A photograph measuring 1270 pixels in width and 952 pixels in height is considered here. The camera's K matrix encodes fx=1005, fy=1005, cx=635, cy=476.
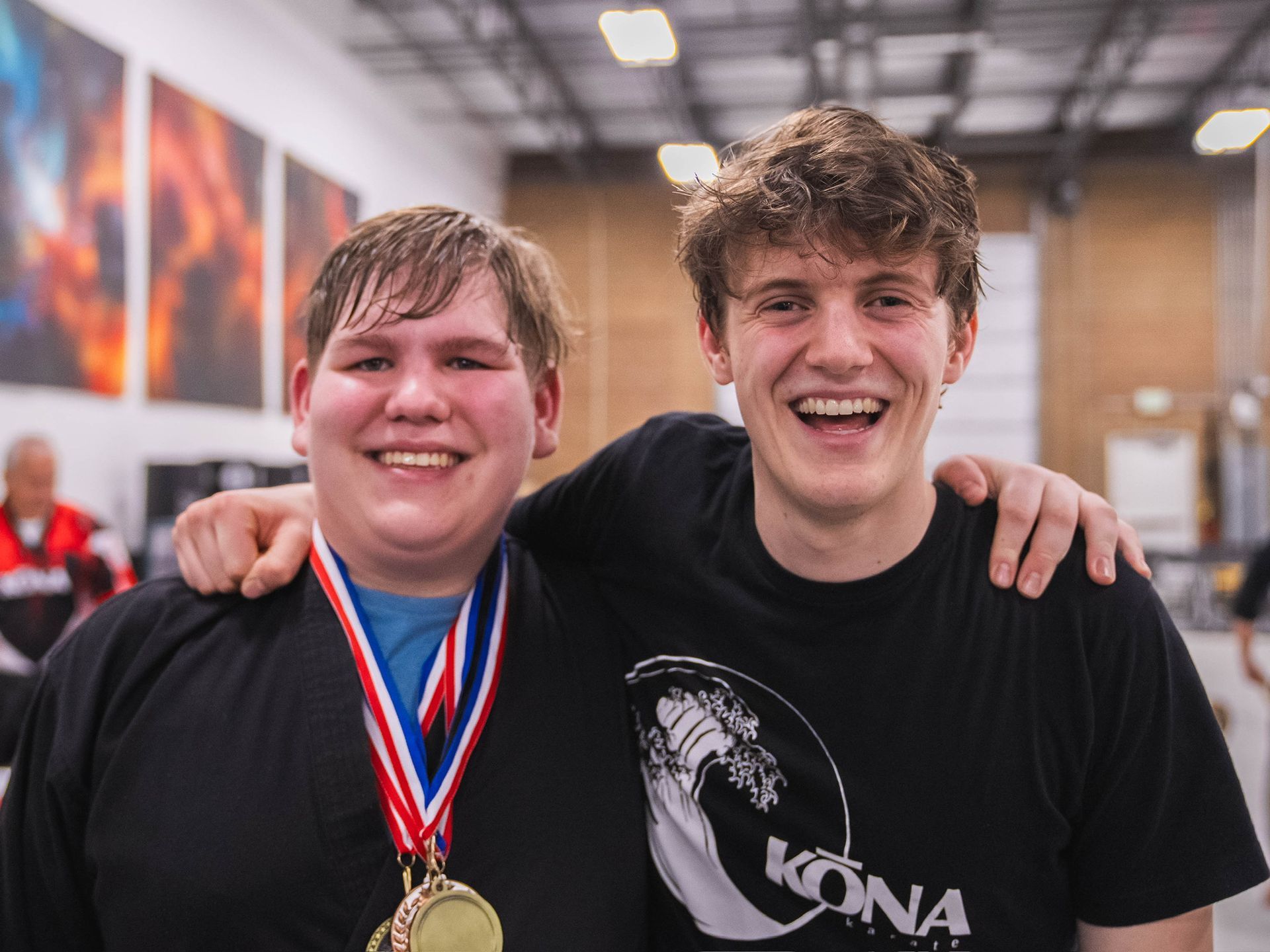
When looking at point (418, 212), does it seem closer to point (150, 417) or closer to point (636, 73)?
point (150, 417)

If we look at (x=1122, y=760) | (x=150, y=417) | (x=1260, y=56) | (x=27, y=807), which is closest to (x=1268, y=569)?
(x=1122, y=760)

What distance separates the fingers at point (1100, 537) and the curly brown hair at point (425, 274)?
81 cm

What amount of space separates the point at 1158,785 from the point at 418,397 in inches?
41.3

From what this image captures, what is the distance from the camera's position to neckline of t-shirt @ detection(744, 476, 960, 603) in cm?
133

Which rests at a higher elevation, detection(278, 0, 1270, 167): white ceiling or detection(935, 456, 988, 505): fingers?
detection(278, 0, 1270, 167): white ceiling

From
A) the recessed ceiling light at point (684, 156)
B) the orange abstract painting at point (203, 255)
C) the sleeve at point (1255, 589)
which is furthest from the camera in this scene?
the recessed ceiling light at point (684, 156)

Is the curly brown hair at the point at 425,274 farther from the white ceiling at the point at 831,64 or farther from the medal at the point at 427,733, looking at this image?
the white ceiling at the point at 831,64

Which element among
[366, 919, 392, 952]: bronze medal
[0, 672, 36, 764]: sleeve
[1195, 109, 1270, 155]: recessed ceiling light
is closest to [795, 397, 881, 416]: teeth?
[366, 919, 392, 952]: bronze medal

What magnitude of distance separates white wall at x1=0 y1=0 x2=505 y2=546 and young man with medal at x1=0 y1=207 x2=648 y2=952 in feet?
8.53

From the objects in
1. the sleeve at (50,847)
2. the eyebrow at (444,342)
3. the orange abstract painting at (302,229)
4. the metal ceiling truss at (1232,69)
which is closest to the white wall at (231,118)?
the orange abstract painting at (302,229)

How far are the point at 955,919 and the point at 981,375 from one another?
11.2 m

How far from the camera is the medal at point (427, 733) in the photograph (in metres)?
1.22

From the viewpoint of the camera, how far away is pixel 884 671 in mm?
1313

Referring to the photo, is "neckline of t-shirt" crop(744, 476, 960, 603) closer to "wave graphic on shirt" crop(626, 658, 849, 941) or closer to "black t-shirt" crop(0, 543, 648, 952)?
"wave graphic on shirt" crop(626, 658, 849, 941)
